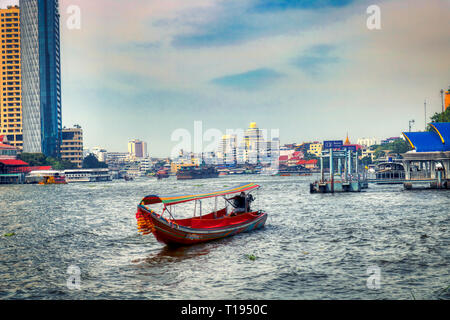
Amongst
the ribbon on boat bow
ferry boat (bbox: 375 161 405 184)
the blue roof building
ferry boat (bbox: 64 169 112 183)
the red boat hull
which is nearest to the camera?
the ribbon on boat bow

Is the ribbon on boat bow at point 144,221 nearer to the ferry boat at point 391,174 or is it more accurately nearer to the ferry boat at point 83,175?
the ferry boat at point 391,174

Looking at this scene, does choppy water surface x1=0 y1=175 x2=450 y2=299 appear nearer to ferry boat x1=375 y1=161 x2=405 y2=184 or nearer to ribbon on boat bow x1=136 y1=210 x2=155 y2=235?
ribbon on boat bow x1=136 y1=210 x2=155 y2=235

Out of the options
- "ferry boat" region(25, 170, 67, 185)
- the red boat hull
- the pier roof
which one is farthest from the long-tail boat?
"ferry boat" region(25, 170, 67, 185)

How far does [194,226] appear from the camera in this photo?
90.1ft

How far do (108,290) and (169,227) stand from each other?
22.3 feet

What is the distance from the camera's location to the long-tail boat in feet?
75.8

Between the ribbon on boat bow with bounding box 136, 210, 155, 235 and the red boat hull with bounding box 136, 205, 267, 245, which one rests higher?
the ribbon on boat bow with bounding box 136, 210, 155, 235

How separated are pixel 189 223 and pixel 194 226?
0.37m

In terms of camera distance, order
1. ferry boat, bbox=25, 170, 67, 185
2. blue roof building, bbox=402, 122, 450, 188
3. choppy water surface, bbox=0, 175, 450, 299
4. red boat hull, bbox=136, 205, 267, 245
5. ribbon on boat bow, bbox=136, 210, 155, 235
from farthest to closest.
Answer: ferry boat, bbox=25, 170, 67, 185 → blue roof building, bbox=402, 122, 450, 188 → red boat hull, bbox=136, 205, 267, 245 → ribbon on boat bow, bbox=136, 210, 155, 235 → choppy water surface, bbox=0, 175, 450, 299

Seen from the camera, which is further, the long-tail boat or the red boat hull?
the red boat hull

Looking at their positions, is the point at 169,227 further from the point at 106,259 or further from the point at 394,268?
the point at 394,268

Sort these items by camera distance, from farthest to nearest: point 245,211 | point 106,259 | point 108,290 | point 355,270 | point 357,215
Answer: point 357,215
point 245,211
point 106,259
point 355,270
point 108,290
